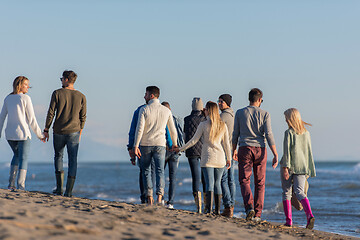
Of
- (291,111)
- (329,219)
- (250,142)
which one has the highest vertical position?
(291,111)

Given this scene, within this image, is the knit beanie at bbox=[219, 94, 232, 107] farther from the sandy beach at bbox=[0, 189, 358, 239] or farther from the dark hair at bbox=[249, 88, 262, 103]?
the sandy beach at bbox=[0, 189, 358, 239]

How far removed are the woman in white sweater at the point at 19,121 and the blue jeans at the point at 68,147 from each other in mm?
265

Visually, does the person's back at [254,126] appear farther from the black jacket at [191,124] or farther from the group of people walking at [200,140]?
the black jacket at [191,124]

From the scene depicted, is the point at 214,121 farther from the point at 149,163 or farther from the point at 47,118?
the point at 47,118

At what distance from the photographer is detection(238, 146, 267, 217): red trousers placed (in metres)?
7.37

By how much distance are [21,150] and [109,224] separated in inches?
126

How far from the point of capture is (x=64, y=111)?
24.6 ft

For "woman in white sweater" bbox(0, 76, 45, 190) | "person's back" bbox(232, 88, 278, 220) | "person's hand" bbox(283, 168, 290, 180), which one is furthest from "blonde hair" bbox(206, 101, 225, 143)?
"woman in white sweater" bbox(0, 76, 45, 190)

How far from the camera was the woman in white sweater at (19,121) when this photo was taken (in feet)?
24.7

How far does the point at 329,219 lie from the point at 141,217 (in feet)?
27.4

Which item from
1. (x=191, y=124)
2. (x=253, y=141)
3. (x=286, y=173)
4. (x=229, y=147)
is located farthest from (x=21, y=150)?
(x=286, y=173)

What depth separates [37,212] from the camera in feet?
17.1

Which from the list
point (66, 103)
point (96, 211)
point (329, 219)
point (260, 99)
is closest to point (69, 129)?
point (66, 103)

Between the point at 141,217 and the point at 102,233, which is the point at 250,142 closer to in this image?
the point at 141,217
